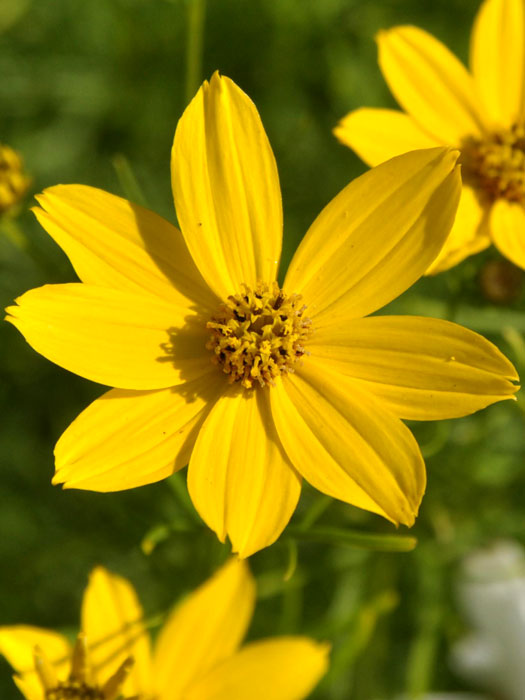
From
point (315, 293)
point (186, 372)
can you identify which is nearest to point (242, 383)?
point (186, 372)

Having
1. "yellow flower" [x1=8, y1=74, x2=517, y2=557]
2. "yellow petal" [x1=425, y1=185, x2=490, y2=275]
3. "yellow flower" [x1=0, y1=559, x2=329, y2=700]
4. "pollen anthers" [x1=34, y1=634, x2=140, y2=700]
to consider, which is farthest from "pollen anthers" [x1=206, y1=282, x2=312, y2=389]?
"pollen anthers" [x1=34, y1=634, x2=140, y2=700]

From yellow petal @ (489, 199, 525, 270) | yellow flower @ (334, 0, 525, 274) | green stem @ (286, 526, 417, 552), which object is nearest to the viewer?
green stem @ (286, 526, 417, 552)

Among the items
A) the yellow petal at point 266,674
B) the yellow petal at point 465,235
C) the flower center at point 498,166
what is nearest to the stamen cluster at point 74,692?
the yellow petal at point 266,674

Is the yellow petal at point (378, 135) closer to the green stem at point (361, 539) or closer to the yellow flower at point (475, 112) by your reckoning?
the yellow flower at point (475, 112)

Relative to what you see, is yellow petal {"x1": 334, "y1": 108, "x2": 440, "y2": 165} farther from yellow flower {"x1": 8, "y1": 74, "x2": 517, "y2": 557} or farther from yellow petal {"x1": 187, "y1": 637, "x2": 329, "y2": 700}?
yellow petal {"x1": 187, "y1": 637, "x2": 329, "y2": 700}

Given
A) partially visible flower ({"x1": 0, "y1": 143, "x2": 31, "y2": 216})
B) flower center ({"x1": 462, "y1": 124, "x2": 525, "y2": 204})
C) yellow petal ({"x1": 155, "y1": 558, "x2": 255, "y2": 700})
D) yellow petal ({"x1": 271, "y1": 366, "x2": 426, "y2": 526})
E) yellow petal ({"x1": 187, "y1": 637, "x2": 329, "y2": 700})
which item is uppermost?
partially visible flower ({"x1": 0, "y1": 143, "x2": 31, "y2": 216})

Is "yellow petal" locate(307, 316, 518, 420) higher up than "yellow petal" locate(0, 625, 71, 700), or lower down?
higher up

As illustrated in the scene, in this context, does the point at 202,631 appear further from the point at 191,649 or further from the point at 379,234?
the point at 379,234
